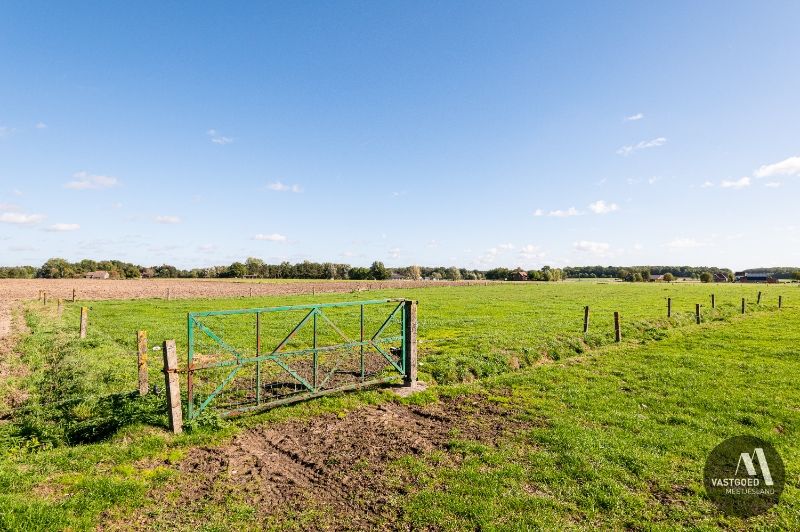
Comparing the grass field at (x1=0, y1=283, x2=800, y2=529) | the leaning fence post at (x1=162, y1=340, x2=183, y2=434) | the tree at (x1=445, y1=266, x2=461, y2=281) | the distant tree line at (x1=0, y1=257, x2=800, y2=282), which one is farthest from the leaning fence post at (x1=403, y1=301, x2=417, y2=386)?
the tree at (x1=445, y1=266, x2=461, y2=281)

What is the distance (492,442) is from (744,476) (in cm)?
463

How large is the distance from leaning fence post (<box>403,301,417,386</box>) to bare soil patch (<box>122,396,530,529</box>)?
184 cm

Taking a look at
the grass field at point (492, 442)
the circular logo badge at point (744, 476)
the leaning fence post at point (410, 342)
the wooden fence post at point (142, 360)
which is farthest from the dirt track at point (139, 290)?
the circular logo badge at point (744, 476)

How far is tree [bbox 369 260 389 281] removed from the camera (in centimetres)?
14075

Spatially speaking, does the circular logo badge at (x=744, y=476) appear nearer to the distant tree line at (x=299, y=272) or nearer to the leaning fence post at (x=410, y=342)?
the leaning fence post at (x=410, y=342)

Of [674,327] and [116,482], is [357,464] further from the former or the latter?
[674,327]

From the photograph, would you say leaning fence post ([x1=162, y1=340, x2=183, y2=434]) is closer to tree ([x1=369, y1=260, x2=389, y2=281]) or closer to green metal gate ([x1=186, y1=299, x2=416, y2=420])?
green metal gate ([x1=186, y1=299, x2=416, y2=420])

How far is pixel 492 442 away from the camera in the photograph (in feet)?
28.7

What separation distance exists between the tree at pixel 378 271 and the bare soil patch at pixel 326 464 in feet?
426

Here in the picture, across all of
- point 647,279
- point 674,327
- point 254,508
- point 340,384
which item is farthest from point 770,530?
point 647,279

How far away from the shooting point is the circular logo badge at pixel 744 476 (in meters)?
6.49

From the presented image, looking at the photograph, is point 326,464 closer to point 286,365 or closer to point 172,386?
point 172,386

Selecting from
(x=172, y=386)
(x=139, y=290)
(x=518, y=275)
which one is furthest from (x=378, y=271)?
(x=172, y=386)

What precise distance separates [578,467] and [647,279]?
16480cm
